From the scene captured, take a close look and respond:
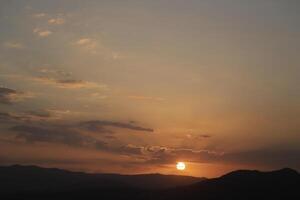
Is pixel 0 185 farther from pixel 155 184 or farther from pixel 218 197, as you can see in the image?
pixel 218 197

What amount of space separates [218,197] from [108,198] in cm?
2811

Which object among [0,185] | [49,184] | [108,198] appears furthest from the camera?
[49,184]

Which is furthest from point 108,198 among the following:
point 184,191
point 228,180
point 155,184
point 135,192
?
point 155,184

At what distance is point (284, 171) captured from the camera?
263 feet

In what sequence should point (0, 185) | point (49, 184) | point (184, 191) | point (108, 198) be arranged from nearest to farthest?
point (184, 191)
point (108, 198)
point (0, 185)
point (49, 184)

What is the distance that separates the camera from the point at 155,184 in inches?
7175

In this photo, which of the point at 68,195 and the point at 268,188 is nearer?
the point at 268,188

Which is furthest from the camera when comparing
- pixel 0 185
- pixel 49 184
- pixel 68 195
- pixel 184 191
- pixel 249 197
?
pixel 49 184

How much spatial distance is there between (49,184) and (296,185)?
132 metres

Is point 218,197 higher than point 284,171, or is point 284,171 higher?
point 284,171

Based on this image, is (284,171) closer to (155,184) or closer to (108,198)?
(108,198)

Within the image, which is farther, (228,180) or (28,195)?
(28,195)

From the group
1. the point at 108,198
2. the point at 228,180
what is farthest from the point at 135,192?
the point at 228,180

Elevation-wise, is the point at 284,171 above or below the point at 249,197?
above
